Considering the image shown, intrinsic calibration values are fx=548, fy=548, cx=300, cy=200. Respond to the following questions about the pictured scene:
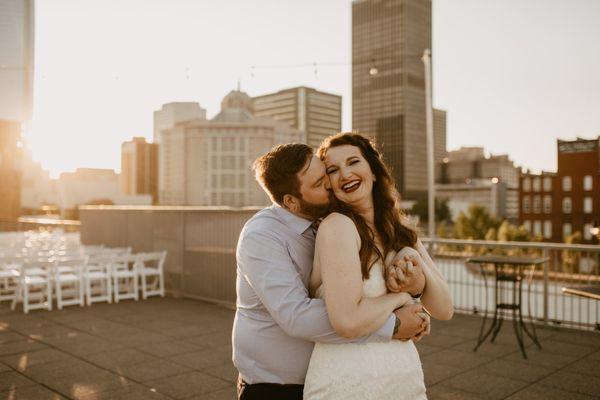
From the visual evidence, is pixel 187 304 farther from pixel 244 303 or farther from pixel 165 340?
pixel 244 303

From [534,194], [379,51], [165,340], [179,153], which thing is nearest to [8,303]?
[165,340]

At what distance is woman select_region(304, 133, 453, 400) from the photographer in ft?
6.23

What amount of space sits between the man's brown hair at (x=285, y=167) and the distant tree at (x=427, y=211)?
12581cm

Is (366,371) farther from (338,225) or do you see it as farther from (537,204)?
(537,204)

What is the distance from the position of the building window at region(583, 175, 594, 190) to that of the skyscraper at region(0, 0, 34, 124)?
77.7m

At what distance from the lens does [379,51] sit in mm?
116438

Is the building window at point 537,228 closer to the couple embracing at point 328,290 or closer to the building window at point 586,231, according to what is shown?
the building window at point 586,231

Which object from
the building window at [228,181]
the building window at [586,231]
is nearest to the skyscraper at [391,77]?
the building window at [228,181]

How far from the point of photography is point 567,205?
8938cm

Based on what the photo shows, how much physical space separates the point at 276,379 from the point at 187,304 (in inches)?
341

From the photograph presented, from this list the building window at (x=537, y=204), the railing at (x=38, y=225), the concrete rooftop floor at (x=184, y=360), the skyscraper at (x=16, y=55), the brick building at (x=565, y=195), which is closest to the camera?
the concrete rooftop floor at (x=184, y=360)

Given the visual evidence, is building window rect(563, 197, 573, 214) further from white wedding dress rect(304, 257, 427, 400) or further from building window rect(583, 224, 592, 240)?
white wedding dress rect(304, 257, 427, 400)

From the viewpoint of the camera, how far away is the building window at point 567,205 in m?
89.0

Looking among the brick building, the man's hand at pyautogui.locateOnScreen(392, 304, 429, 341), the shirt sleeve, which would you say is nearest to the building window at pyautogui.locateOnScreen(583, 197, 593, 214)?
the brick building
